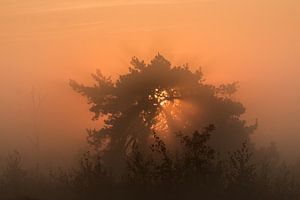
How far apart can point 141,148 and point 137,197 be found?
1332cm

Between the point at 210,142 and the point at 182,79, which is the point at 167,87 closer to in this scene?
the point at 182,79

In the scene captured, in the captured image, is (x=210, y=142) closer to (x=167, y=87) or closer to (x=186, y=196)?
(x=167, y=87)

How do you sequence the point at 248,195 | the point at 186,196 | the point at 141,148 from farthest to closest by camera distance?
the point at 141,148, the point at 248,195, the point at 186,196

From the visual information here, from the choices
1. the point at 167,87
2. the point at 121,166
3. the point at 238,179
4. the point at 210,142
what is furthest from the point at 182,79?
the point at 238,179

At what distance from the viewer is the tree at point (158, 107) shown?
47969 mm

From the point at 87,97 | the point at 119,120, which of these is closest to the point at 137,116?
the point at 119,120

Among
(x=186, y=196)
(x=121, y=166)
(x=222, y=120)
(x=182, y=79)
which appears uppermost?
(x=182, y=79)

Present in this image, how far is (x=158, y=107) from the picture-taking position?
48.4 meters

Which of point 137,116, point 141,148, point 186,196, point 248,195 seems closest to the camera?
point 186,196

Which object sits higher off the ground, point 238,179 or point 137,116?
point 137,116

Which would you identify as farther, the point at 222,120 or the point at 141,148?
the point at 222,120

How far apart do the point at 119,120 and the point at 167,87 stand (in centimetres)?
412

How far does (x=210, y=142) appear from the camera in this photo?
47.5m

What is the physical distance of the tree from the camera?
4797 centimetres
